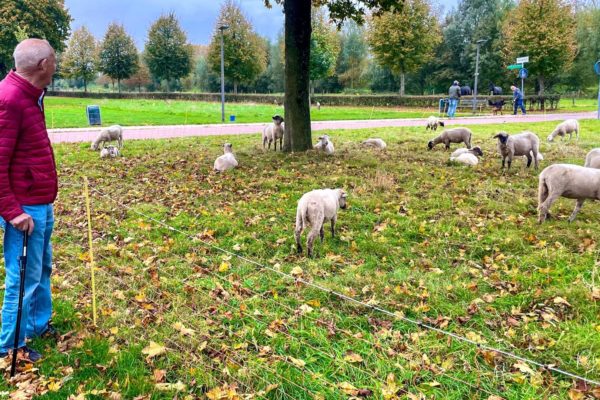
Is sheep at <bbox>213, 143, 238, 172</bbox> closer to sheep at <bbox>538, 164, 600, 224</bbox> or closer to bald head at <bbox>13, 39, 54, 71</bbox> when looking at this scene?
sheep at <bbox>538, 164, 600, 224</bbox>

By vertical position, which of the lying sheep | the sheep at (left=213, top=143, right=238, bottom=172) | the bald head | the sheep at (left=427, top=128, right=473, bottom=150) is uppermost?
the bald head

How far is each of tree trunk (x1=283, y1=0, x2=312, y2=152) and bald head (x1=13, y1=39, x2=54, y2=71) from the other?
32.2 ft

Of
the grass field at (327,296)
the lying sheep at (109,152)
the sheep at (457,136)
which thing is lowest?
the grass field at (327,296)

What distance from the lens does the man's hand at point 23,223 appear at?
3.41 metres

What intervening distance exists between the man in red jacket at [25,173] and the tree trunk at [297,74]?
9.72m

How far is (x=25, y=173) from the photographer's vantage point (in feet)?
11.6

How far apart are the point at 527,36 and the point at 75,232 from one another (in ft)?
151

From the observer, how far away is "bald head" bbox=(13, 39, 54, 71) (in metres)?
3.41

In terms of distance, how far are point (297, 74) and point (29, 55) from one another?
32.7 ft

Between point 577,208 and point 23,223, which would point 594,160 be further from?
point 23,223

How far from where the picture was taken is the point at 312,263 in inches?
231

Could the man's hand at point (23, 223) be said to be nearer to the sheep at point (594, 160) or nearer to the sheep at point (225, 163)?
the sheep at point (225, 163)

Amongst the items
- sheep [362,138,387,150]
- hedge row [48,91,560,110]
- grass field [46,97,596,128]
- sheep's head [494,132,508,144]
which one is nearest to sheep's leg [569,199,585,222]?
sheep's head [494,132,508,144]

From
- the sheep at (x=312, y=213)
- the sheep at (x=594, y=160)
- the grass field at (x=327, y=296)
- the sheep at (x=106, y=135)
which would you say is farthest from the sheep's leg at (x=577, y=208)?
the sheep at (x=106, y=135)
